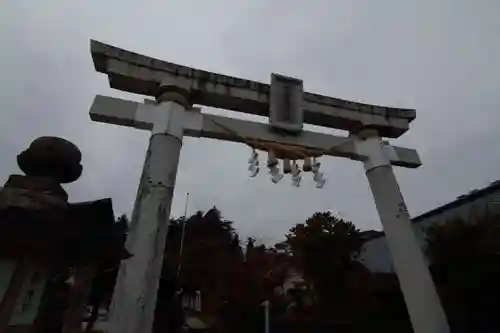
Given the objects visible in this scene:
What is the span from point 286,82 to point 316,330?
6.70 meters

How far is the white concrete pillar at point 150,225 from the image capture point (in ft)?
14.7

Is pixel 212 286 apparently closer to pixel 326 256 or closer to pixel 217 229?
pixel 326 256

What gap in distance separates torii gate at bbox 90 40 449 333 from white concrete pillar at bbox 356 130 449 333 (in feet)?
0.05

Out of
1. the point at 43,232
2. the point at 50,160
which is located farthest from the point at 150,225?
the point at 43,232

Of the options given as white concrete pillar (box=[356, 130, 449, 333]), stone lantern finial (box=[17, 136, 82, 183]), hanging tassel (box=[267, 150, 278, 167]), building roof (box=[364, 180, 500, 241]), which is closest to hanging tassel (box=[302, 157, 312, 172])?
hanging tassel (box=[267, 150, 278, 167])

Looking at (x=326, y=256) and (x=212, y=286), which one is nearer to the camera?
(x=326, y=256)

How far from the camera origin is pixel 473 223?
11164 millimetres

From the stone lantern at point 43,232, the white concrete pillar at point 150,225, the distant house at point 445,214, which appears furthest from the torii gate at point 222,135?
the distant house at point 445,214

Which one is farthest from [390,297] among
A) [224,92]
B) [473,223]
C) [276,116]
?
[224,92]

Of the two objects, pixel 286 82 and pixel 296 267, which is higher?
pixel 286 82

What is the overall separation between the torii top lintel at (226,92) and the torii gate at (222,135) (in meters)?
0.02

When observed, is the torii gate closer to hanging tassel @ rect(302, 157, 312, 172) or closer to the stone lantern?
hanging tassel @ rect(302, 157, 312, 172)

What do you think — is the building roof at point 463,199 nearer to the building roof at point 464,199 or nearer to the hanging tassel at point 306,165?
the building roof at point 464,199

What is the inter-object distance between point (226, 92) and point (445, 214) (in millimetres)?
12021
